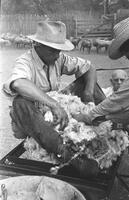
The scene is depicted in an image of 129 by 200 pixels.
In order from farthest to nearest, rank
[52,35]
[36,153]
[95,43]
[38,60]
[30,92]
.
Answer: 1. [95,43]
2. [38,60]
3. [52,35]
4. [36,153]
5. [30,92]

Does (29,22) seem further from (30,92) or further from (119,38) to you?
(119,38)

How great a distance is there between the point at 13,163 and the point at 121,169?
1.59m

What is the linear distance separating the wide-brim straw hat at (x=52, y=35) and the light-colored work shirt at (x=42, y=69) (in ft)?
0.68

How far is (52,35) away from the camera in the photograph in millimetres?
3270

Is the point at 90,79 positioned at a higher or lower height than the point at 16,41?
higher

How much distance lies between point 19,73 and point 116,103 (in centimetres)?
102

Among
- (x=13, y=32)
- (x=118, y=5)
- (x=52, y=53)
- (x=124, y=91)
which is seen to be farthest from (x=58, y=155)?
(x=13, y=32)

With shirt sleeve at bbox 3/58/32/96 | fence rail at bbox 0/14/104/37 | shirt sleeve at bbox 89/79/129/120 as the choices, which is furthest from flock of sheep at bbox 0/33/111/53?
shirt sleeve at bbox 89/79/129/120

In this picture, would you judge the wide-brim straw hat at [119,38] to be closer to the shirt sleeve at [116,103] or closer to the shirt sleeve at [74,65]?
the shirt sleeve at [116,103]

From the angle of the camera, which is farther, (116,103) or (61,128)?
(61,128)

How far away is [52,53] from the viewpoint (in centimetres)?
330

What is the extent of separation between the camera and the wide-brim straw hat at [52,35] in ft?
10.7

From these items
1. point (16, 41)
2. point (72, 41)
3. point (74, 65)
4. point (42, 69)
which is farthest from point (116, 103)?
point (16, 41)

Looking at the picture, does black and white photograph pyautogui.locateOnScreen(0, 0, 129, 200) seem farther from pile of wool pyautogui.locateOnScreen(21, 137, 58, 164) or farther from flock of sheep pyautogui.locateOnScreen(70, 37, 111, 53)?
flock of sheep pyautogui.locateOnScreen(70, 37, 111, 53)
